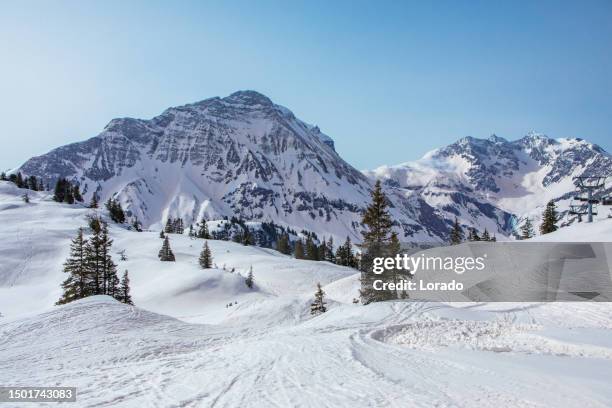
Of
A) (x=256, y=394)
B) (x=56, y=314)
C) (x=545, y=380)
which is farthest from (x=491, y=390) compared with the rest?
(x=56, y=314)

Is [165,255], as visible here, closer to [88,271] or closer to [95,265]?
[95,265]

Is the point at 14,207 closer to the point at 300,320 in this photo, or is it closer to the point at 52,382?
the point at 300,320

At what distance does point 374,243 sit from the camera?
32.2 m

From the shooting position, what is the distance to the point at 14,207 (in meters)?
111

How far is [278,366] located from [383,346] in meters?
4.69

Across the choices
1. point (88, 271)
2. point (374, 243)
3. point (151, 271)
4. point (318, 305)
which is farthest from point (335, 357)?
point (151, 271)

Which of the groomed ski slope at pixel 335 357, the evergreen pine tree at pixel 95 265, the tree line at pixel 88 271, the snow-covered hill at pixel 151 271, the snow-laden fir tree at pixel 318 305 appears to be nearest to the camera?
the groomed ski slope at pixel 335 357

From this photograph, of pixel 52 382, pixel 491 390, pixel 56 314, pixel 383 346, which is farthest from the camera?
pixel 56 314

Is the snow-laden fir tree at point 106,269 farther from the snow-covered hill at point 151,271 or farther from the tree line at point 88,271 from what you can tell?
the snow-covered hill at point 151,271

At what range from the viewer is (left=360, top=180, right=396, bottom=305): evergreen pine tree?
3180cm

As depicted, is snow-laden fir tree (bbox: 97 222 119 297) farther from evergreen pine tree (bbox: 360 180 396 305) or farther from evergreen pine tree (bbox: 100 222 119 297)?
evergreen pine tree (bbox: 360 180 396 305)

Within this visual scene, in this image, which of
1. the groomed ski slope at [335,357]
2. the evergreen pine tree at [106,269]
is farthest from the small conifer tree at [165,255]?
the groomed ski slope at [335,357]

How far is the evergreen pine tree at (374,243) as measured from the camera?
3180 cm

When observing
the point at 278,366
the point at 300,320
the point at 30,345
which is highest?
the point at 278,366
